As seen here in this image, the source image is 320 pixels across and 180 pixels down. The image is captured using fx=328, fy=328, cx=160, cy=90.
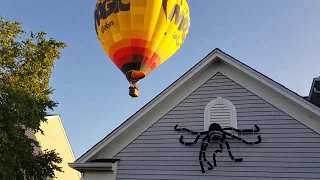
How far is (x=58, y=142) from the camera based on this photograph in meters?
26.4

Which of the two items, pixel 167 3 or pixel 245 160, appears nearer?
pixel 245 160

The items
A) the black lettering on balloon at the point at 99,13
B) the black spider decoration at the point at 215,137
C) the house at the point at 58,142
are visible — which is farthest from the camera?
the house at the point at 58,142

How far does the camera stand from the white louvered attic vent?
8.91 meters

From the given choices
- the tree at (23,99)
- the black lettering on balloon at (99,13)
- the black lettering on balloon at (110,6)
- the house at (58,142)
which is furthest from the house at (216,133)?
the house at (58,142)

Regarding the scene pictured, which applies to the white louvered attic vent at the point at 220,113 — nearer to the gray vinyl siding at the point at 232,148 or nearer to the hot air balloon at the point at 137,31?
the gray vinyl siding at the point at 232,148

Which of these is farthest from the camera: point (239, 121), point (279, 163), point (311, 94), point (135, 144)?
point (311, 94)

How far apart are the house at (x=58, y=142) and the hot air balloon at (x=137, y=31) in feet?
39.2

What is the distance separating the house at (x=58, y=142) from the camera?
24.7 metres

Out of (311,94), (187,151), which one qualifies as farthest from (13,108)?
(311,94)

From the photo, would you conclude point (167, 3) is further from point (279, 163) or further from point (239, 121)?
point (279, 163)

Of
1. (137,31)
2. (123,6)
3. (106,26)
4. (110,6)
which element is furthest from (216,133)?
(110,6)

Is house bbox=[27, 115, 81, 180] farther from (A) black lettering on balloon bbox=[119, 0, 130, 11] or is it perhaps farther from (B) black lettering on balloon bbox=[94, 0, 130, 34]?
(A) black lettering on balloon bbox=[119, 0, 130, 11]

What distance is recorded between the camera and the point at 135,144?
9367mm

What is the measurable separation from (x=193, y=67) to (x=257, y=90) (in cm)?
191
